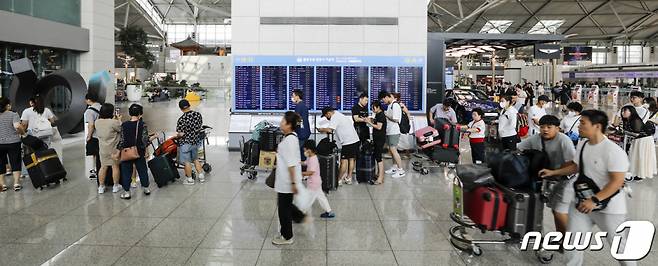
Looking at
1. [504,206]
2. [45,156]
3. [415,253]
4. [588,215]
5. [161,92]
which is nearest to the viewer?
[588,215]

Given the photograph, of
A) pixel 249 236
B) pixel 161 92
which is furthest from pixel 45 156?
pixel 161 92

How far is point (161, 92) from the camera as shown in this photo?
37.0 metres

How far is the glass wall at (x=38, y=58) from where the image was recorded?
1416cm

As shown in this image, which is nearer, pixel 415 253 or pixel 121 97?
pixel 415 253

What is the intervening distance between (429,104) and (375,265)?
929 centimetres

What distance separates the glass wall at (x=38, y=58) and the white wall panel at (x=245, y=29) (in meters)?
8.00

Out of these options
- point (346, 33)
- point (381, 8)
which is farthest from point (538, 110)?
point (346, 33)

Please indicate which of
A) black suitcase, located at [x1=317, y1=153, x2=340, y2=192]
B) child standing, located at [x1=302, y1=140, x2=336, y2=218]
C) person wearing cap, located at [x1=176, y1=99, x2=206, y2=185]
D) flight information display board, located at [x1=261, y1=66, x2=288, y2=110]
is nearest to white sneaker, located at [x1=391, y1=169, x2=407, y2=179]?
black suitcase, located at [x1=317, y1=153, x2=340, y2=192]

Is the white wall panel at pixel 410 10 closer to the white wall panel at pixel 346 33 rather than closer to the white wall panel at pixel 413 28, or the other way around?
the white wall panel at pixel 413 28

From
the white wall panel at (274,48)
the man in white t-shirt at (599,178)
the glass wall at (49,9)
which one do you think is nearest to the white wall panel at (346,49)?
the white wall panel at (274,48)

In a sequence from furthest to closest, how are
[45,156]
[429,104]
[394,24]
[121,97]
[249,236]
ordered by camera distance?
[121,97]
[429,104]
[394,24]
[45,156]
[249,236]

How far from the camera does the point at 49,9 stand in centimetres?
1545

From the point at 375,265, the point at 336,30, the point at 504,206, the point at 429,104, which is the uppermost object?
the point at 336,30

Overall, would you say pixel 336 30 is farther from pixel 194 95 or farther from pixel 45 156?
pixel 194 95
